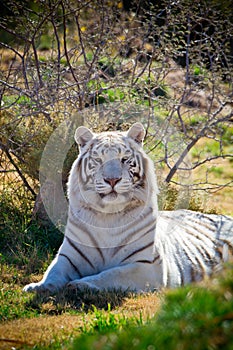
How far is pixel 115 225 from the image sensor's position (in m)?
6.20

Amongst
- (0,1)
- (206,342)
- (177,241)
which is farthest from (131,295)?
(0,1)

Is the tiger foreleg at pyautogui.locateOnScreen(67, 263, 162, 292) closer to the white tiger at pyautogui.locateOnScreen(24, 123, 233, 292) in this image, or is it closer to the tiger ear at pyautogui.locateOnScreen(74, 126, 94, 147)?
the white tiger at pyautogui.locateOnScreen(24, 123, 233, 292)

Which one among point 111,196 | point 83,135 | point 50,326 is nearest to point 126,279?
point 111,196

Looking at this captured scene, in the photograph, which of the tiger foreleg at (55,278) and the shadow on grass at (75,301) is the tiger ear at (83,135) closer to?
the tiger foreleg at (55,278)

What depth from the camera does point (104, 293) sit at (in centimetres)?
554

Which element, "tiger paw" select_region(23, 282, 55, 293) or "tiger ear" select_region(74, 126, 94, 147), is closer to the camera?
"tiger paw" select_region(23, 282, 55, 293)

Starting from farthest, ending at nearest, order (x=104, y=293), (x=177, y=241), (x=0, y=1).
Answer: (x=0, y=1)
(x=177, y=241)
(x=104, y=293)

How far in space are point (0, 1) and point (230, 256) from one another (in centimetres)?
487

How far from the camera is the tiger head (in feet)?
19.7

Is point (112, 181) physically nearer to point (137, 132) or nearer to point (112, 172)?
point (112, 172)

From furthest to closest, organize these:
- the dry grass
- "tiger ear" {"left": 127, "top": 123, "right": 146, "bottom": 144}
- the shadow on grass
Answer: "tiger ear" {"left": 127, "top": 123, "right": 146, "bottom": 144}, the shadow on grass, the dry grass

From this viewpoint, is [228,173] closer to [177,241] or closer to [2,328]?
[177,241]

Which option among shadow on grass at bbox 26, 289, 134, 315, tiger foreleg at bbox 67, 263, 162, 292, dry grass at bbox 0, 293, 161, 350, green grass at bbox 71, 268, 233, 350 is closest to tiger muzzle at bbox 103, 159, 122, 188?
tiger foreleg at bbox 67, 263, 162, 292

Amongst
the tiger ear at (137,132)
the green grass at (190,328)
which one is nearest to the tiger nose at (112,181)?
the tiger ear at (137,132)
